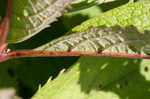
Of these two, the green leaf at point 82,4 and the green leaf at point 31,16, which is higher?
the green leaf at point 31,16

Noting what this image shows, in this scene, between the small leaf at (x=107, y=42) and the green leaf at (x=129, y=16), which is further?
the green leaf at (x=129, y=16)

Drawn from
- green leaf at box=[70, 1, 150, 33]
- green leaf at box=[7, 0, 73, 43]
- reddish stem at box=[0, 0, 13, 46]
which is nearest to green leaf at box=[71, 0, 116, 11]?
green leaf at box=[70, 1, 150, 33]

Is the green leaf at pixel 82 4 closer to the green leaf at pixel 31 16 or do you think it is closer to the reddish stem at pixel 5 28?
the green leaf at pixel 31 16

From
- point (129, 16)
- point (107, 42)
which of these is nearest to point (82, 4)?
point (129, 16)

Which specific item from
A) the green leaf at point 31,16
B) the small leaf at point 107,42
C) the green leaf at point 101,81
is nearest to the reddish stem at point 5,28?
the green leaf at point 31,16

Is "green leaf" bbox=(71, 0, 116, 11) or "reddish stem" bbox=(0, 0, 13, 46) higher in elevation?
"reddish stem" bbox=(0, 0, 13, 46)

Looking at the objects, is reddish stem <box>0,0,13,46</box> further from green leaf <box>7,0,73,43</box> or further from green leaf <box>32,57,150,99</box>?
green leaf <box>32,57,150,99</box>

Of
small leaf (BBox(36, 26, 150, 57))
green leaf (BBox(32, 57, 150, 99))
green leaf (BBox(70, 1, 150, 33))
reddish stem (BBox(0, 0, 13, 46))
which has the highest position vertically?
reddish stem (BBox(0, 0, 13, 46))
